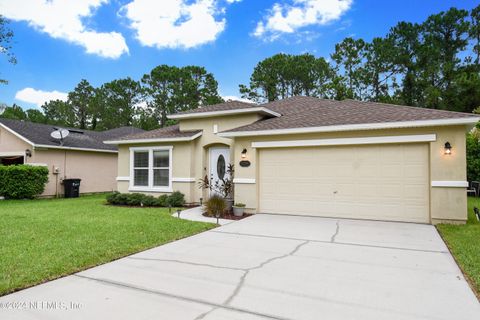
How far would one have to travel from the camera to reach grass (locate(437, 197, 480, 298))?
4425 millimetres

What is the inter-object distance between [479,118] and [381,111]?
3021 millimetres

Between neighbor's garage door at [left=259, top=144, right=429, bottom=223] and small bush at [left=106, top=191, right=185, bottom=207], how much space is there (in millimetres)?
3582

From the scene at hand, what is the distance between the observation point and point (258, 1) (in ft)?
57.7

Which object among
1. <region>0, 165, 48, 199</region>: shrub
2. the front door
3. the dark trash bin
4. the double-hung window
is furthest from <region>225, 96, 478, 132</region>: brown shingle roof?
<region>0, 165, 48, 199</region>: shrub

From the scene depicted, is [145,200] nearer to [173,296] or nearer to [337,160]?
[337,160]

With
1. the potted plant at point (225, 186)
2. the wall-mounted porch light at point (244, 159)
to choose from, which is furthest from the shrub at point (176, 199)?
the wall-mounted porch light at point (244, 159)

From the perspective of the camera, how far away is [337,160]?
9.27 metres

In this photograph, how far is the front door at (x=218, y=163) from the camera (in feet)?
40.0

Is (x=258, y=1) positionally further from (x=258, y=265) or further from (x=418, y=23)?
(x=258, y=265)

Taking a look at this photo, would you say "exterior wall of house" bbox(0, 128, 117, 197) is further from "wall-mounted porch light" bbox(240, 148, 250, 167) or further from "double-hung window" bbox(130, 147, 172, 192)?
"wall-mounted porch light" bbox(240, 148, 250, 167)

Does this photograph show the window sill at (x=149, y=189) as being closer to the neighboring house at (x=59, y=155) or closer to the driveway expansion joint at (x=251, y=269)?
the neighboring house at (x=59, y=155)

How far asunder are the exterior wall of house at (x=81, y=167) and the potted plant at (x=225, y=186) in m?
8.75

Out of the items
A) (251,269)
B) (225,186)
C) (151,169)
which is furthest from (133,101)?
(251,269)

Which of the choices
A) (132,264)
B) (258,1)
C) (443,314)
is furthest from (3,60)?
(443,314)
